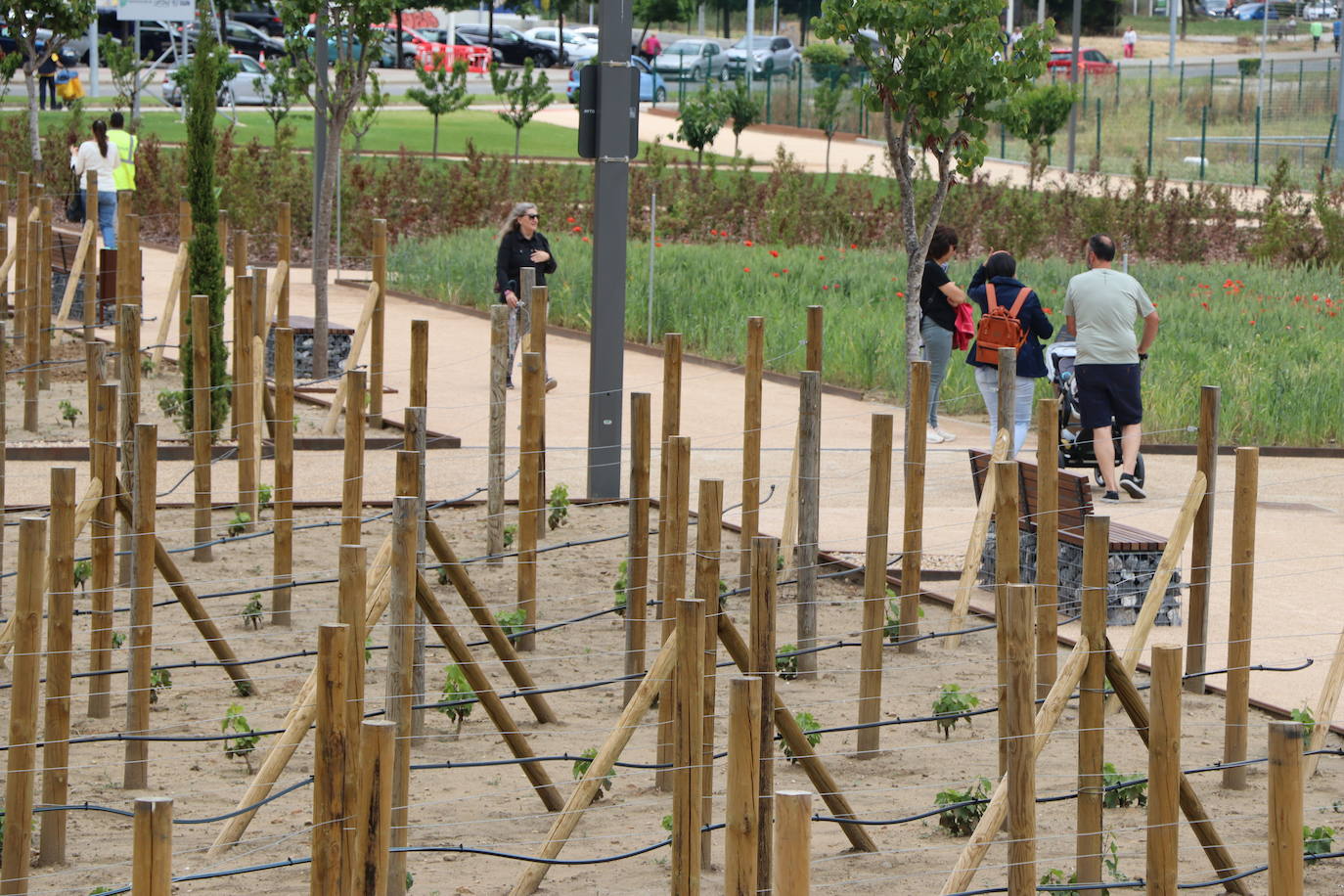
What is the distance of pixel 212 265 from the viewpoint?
12.4 meters

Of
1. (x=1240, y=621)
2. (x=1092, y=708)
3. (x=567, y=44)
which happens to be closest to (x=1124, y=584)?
(x=1240, y=621)

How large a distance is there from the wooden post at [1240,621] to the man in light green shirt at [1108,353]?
14.6ft

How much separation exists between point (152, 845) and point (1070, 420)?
9424 mm

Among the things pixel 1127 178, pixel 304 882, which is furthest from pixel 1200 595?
pixel 1127 178

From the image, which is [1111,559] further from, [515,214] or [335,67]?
[335,67]

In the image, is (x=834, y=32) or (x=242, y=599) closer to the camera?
(x=242, y=599)

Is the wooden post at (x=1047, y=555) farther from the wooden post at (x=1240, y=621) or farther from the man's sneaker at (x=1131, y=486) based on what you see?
the man's sneaker at (x=1131, y=486)

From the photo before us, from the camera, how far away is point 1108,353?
1152 centimetres

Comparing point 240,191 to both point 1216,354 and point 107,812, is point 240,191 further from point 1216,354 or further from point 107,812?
point 107,812

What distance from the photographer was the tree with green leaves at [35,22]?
858 inches

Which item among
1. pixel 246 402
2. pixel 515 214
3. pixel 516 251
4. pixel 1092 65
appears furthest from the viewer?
pixel 1092 65

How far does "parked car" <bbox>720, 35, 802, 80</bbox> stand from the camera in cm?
5269

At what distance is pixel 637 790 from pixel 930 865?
115 centimetres

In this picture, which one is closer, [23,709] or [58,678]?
[23,709]
